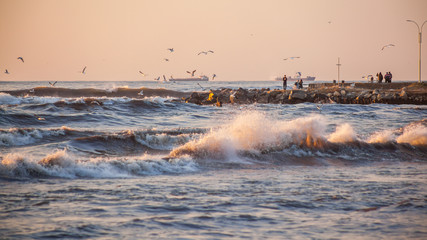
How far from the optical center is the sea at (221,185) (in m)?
6.73

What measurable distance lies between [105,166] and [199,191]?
120 inches

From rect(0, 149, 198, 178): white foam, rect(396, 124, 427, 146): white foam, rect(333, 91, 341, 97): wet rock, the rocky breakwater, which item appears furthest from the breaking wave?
rect(333, 91, 341, 97): wet rock

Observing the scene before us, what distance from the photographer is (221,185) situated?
9703 millimetres

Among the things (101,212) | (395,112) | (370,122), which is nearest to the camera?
(101,212)

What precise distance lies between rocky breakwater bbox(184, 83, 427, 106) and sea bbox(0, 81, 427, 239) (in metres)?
27.5

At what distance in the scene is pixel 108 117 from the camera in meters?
26.7

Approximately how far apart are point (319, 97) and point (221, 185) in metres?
38.6

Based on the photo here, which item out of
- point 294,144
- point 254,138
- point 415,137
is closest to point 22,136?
point 254,138

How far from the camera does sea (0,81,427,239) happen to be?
6.73m

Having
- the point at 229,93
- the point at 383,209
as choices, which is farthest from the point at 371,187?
the point at 229,93

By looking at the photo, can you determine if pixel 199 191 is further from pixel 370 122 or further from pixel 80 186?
pixel 370 122

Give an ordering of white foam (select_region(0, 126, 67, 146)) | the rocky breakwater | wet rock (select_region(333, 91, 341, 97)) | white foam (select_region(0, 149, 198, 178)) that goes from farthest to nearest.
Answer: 1. wet rock (select_region(333, 91, 341, 97))
2. the rocky breakwater
3. white foam (select_region(0, 126, 67, 146))
4. white foam (select_region(0, 149, 198, 178))

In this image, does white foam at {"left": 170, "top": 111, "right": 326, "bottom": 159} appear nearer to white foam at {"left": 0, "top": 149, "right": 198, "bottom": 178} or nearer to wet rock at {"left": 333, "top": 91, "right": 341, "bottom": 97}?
white foam at {"left": 0, "top": 149, "right": 198, "bottom": 178}


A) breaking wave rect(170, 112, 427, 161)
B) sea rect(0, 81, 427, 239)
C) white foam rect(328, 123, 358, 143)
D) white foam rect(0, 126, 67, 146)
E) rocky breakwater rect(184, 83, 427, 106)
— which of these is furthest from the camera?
rocky breakwater rect(184, 83, 427, 106)
